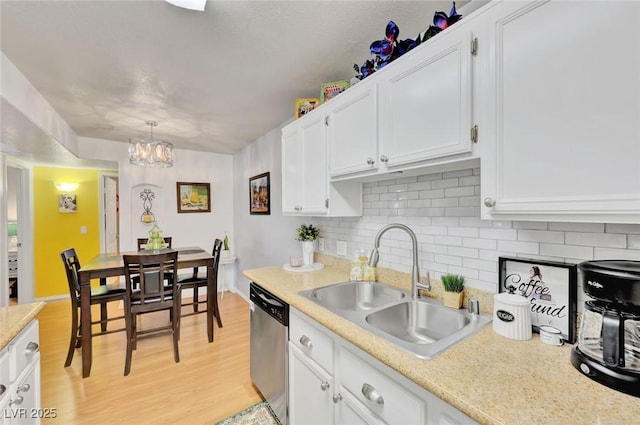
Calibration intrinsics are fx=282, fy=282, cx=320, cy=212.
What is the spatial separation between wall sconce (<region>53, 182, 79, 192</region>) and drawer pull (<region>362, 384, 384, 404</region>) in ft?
17.9

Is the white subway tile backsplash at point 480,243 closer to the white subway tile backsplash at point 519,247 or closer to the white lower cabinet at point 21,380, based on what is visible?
the white subway tile backsplash at point 519,247

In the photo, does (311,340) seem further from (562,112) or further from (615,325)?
(562,112)

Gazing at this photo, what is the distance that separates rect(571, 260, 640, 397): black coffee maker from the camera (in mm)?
724

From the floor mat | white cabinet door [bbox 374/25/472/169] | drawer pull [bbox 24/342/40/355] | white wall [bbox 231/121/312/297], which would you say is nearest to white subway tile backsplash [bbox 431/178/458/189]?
white cabinet door [bbox 374/25/472/169]

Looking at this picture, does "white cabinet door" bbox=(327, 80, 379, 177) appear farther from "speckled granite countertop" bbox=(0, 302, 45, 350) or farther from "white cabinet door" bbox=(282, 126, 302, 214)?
"speckled granite countertop" bbox=(0, 302, 45, 350)

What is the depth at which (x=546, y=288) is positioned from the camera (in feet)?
3.56

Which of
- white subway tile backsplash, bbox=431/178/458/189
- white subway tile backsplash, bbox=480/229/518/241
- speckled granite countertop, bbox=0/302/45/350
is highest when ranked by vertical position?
white subway tile backsplash, bbox=431/178/458/189

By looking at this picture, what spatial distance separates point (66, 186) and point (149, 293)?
3315mm

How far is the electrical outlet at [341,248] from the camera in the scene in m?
2.23

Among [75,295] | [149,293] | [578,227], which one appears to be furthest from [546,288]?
[75,295]

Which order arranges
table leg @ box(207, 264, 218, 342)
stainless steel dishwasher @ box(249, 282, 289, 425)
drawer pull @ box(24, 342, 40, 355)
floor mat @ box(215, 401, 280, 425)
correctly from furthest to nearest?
table leg @ box(207, 264, 218, 342), floor mat @ box(215, 401, 280, 425), stainless steel dishwasher @ box(249, 282, 289, 425), drawer pull @ box(24, 342, 40, 355)

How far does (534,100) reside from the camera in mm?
881

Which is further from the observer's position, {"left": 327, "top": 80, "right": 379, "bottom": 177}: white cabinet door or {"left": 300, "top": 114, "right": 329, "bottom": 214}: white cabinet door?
{"left": 300, "top": 114, "right": 329, "bottom": 214}: white cabinet door

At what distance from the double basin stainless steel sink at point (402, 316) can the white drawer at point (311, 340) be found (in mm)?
124
